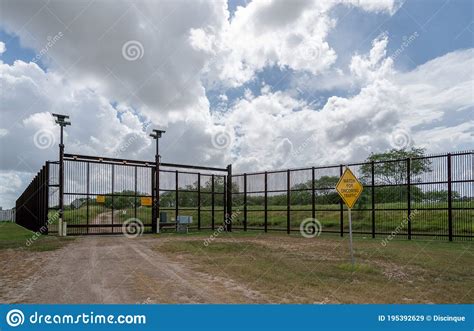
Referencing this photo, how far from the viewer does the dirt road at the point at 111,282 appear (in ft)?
21.5

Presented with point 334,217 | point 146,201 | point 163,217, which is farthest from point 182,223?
point 334,217

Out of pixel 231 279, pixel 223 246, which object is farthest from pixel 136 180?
pixel 231 279

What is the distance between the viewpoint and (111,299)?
21.1ft

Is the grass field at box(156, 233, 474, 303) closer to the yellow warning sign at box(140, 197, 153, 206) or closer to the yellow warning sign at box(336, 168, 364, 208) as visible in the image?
the yellow warning sign at box(336, 168, 364, 208)

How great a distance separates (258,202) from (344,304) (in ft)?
64.6

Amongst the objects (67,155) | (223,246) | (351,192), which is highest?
(67,155)

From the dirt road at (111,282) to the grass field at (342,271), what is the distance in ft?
2.14

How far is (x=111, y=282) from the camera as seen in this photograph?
7.79m

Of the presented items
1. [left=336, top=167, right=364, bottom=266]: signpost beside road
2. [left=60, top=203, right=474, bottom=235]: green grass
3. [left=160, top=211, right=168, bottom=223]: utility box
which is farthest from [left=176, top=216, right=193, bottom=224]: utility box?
[left=336, top=167, right=364, bottom=266]: signpost beside road

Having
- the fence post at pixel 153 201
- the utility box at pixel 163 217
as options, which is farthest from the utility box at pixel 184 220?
the fence post at pixel 153 201

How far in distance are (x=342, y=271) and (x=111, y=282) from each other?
5307 mm

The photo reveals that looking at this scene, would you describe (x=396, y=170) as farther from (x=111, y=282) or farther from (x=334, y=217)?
(x=111, y=282)

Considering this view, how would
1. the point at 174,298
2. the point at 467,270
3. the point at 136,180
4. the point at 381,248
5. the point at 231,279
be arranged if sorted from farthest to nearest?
the point at 136,180 → the point at 381,248 → the point at 467,270 → the point at 231,279 → the point at 174,298

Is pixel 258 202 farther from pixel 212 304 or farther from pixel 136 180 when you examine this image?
pixel 212 304
